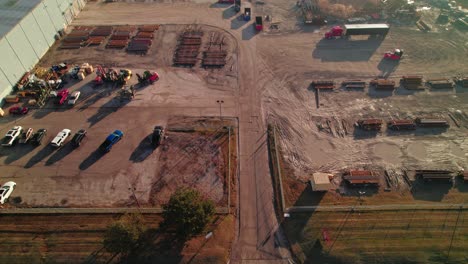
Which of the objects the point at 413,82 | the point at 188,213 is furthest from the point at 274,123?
the point at 413,82

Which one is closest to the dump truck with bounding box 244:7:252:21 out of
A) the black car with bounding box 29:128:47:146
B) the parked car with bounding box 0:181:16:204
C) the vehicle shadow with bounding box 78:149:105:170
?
the vehicle shadow with bounding box 78:149:105:170

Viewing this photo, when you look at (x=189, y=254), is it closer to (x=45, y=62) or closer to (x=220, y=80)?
(x=220, y=80)

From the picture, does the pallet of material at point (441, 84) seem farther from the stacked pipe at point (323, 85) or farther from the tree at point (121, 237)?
the tree at point (121, 237)

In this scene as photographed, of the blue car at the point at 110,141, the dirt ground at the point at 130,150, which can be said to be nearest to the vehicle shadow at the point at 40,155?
the dirt ground at the point at 130,150

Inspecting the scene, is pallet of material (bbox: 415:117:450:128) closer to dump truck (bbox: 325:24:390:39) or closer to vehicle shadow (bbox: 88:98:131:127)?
dump truck (bbox: 325:24:390:39)

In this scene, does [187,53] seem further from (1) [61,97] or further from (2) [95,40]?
(1) [61,97]

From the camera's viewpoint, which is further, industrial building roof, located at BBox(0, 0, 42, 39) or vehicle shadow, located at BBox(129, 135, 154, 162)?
industrial building roof, located at BBox(0, 0, 42, 39)
